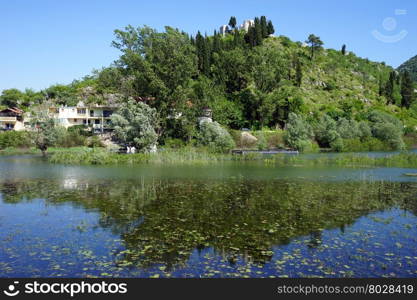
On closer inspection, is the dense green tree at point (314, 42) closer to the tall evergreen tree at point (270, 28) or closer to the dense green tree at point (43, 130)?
the tall evergreen tree at point (270, 28)

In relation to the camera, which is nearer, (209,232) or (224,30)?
(209,232)

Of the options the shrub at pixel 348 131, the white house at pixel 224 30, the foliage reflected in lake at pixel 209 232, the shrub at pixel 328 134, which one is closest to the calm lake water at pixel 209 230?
the foliage reflected in lake at pixel 209 232

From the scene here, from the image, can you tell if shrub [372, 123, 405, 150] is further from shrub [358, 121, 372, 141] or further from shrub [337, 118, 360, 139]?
shrub [337, 118, 360, 139]

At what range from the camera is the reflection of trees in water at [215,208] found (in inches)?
516

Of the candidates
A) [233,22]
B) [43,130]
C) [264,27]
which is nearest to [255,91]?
[43,130]

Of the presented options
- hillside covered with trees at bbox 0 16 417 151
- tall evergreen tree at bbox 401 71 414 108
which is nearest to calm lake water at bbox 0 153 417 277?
hillside covered with trees at bbox 0 16 417 151

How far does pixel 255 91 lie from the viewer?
9344 centimetres

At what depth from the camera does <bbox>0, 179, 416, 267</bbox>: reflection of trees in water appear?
43.0 ft

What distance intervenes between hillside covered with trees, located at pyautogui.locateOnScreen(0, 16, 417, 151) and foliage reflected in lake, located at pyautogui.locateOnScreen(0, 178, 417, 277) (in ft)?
129

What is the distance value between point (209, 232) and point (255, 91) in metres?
81.4

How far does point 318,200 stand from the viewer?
2147cm

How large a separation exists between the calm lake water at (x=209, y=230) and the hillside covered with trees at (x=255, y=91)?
38387mm

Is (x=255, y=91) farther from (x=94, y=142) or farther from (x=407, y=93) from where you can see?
(x=407, y=93)

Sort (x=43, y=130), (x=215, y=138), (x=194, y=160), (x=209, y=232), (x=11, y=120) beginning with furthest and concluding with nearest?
(x=11, y=120) → (x=43, y=130) → (x=215, y=138) → (x=194, y=160) → (x=209, y=232)
